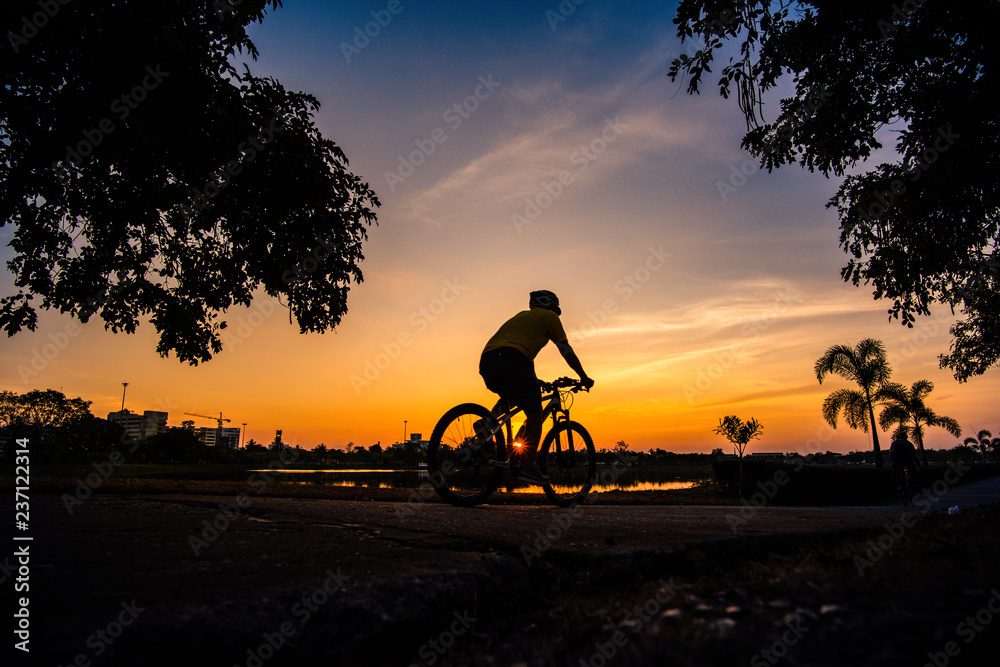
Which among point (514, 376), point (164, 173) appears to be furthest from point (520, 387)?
point (164, 173)

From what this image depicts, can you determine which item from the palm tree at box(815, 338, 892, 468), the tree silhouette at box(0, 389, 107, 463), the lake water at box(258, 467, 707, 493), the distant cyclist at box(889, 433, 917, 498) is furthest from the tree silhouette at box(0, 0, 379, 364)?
the tree silhouette at box(0, 389, 107, 463)

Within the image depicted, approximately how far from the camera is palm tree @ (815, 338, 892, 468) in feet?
110

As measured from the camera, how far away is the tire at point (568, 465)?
5602 mm

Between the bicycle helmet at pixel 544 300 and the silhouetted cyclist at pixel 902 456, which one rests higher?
the bicycle helmet at pixel 544 300

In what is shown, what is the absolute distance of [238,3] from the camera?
750 cm

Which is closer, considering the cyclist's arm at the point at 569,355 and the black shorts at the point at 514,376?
the black shorts at the point at 514,376

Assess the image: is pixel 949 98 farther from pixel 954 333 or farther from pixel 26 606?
pixel 954 333

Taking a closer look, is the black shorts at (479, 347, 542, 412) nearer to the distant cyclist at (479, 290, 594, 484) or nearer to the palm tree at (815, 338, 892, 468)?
the distant cyclist at (479, 290, 594, 484)

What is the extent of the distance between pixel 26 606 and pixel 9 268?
35.8ft

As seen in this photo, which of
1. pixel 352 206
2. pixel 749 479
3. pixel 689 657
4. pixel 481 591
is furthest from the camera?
pixel 749 479

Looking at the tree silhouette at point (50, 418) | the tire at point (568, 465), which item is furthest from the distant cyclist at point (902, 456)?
the tree silhouette at point (50, 418)

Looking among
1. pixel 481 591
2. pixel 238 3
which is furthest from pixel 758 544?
pixel 238 3

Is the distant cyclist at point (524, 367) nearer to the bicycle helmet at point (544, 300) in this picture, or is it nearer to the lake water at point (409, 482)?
the bicycle helmet at point (544, 300)

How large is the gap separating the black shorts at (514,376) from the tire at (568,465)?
31.3 inches
